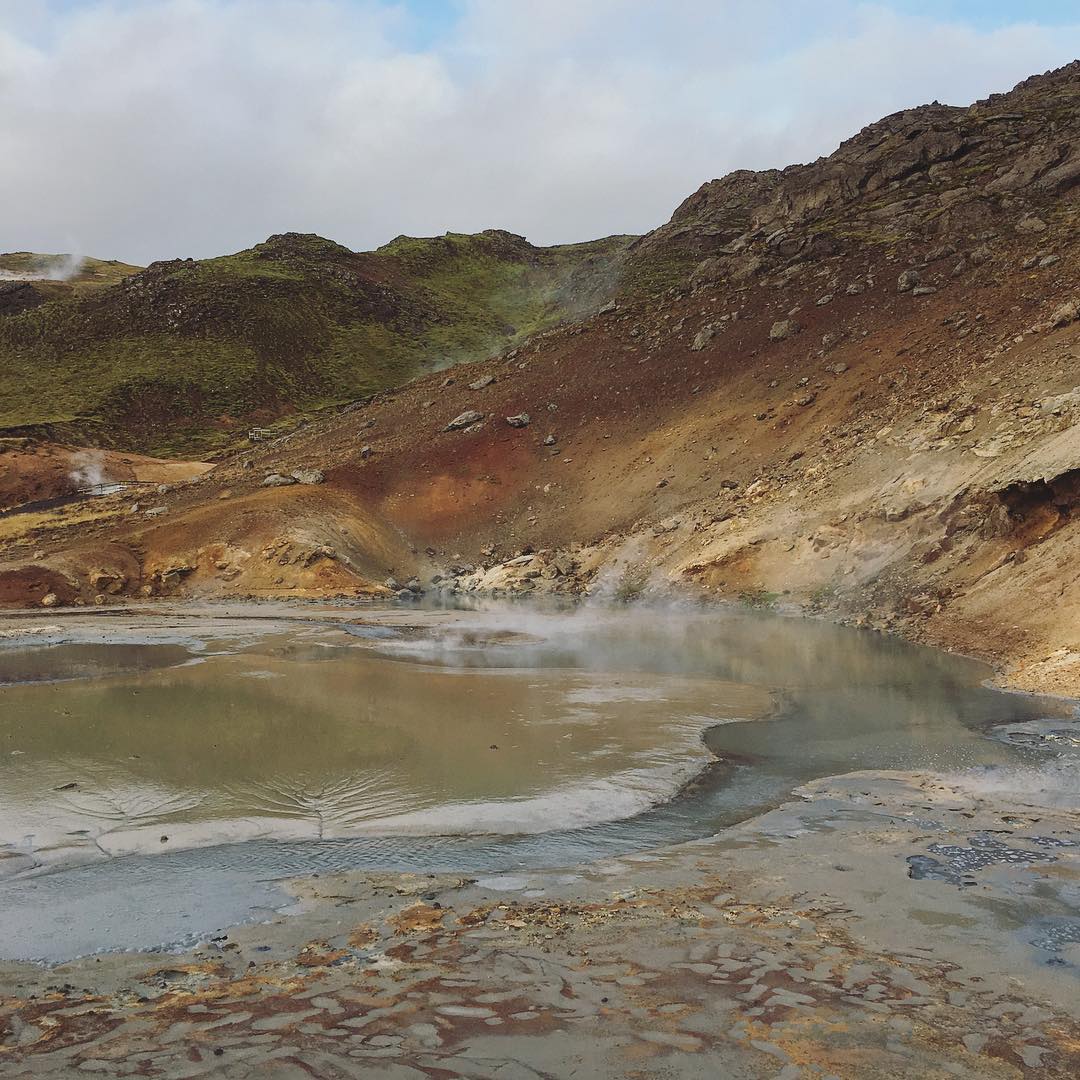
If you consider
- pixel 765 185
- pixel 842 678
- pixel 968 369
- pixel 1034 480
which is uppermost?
pixel 765 185

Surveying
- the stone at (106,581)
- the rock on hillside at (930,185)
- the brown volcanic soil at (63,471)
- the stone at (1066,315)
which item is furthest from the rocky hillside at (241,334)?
the stone at (1066,315)

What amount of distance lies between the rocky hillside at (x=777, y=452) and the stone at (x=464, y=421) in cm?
9

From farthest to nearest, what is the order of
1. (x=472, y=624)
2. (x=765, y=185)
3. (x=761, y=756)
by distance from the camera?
(x=765, y=185), (x=472, y=624), (x=761, y=756)

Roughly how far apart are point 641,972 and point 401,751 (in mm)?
6849

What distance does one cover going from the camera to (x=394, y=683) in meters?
16.7

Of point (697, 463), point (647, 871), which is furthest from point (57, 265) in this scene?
point (647, 871)

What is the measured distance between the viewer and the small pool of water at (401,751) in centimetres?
838

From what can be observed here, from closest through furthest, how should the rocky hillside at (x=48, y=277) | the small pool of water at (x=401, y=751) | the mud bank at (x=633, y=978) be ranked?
the mud bank at (x=633, y=978)
the small pool of water at (x=401, y=751)
the rocky hillside at (x=48, y=277)

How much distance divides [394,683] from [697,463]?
20.4 meters

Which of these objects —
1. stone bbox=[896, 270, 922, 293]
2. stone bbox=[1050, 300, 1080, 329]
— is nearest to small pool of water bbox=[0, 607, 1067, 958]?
stone bbox=[1050, 300, 1080, 329]

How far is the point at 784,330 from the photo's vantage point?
38.7m

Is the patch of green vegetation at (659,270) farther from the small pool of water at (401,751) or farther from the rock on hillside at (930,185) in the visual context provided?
the small pool of water at (401,751)

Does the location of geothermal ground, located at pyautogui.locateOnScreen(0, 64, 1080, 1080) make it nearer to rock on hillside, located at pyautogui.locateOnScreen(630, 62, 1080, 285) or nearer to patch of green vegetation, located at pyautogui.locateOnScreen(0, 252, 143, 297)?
rock on hillside, located at pyautogui.locateOnScreen(630, 62, 1080, 285)

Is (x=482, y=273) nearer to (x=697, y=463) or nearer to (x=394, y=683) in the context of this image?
(x=697, y=463)
